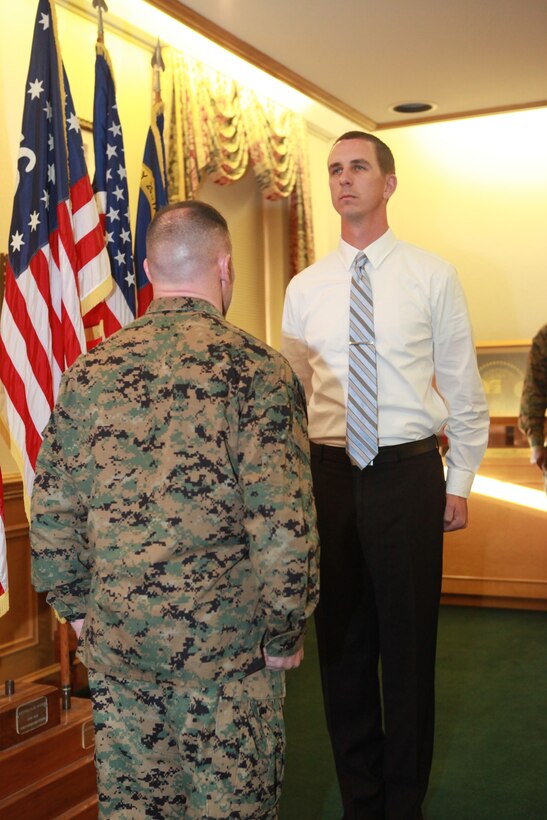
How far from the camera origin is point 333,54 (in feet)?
17.0

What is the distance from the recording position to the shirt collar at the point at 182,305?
168 cm

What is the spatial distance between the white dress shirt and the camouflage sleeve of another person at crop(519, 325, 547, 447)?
2.76 feet

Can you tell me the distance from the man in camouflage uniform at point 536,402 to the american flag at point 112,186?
1562 millimetres

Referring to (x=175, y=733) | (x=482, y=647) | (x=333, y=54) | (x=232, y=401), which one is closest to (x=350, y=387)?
(x=232, y=401)

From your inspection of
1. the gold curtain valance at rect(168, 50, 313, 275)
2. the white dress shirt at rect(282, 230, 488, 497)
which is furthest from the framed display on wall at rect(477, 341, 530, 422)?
the white dress shirt at rect(282, 230, 488, 497)

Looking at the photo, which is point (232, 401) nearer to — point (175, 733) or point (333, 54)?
point (175, 733)

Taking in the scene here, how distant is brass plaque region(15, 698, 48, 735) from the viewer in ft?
8.71

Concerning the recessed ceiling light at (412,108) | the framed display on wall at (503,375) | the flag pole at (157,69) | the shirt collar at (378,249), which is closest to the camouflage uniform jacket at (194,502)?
the shirt collar at (378,249)

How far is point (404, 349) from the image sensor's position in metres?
2.47

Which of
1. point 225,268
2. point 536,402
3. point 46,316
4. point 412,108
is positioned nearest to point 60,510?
point 225,268

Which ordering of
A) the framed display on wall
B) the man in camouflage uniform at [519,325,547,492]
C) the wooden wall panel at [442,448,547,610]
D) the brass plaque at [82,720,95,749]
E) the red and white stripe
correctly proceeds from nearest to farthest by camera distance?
the brass plaque at [82,720,95,749], the red and white stripe, the man in camouflage uniform at [519,325,547,492], the wooden wall panel at [442,448,547,610], the framed display on wall

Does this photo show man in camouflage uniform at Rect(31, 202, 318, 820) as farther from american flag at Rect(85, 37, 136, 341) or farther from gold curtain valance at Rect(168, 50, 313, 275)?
gold curtain valance at Rect(168, 50, 313, 275)

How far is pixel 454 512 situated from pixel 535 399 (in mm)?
1008

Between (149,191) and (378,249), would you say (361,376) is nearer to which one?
(378,249)
